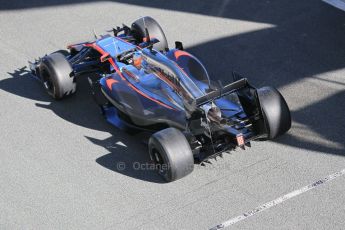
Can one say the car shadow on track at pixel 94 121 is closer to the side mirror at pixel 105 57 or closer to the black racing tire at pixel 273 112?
the side mirror at pixel 105 57

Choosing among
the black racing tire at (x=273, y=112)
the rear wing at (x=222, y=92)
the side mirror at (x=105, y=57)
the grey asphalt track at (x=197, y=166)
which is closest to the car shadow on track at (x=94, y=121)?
the grey asphalt track at (x=197, y=166)

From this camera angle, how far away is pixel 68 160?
8.33m

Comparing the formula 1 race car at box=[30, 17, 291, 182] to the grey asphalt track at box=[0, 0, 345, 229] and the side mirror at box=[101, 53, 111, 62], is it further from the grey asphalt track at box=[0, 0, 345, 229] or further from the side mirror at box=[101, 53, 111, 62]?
the grey asphalt track at box=[0, 0, 345, 229]

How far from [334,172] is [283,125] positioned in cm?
88

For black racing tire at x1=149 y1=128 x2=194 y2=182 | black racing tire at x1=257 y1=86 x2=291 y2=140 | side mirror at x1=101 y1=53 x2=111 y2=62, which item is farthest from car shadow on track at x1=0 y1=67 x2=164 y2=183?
black racing tire at x1=257 y1=86 x2=291 y2=140

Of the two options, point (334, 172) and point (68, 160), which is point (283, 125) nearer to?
point (334, 172)

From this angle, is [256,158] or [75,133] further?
[75,133]

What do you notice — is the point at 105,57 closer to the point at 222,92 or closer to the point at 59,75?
the point at 59,75

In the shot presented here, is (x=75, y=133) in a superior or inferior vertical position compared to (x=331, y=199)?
superior

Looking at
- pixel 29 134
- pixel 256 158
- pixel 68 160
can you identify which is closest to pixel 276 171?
pixel 256 158

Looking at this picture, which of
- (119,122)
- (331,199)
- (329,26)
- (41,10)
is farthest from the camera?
(41,10)

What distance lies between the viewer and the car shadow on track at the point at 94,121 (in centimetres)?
809

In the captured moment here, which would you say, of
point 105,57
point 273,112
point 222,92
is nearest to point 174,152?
point 222,92

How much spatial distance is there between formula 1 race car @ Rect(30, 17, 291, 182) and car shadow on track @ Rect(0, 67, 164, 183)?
0.56 ft
